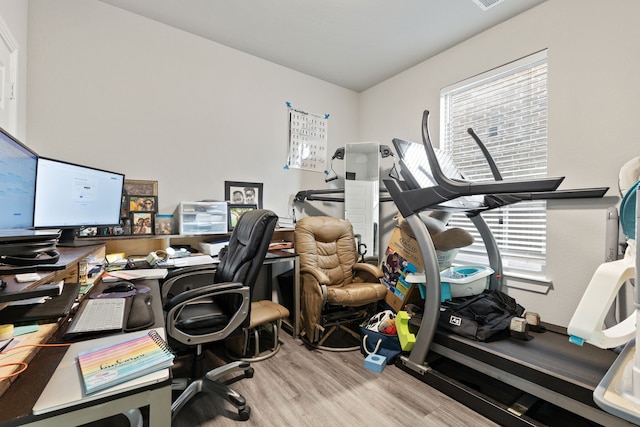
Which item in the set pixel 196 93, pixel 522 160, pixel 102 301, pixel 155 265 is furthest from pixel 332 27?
pixel 102 301

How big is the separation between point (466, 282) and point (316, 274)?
3.74ft

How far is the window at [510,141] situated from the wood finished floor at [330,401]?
1.35 meters

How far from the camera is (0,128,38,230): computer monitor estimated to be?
3.28 ft

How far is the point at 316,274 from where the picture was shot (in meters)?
2.37

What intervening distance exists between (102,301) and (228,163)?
1.75 m

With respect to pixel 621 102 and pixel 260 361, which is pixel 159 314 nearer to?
pixel 260 361

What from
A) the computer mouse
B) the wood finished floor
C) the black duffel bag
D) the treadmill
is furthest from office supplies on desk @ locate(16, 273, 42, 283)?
the black duffel bag

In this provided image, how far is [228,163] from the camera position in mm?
2785

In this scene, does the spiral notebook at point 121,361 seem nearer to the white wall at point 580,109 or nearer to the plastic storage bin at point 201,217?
the plastic storage bin at point 201,217

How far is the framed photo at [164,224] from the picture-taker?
233cm

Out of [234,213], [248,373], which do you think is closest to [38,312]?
[248,373]

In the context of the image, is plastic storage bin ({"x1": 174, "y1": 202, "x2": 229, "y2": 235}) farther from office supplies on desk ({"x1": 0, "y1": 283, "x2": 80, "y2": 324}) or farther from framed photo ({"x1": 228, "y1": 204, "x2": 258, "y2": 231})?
office supplies on desk ({"x1": 0, "y1": 283, "x2": 80, "y2": 324})

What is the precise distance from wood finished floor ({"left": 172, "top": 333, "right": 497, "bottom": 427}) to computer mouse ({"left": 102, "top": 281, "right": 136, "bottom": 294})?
735mm

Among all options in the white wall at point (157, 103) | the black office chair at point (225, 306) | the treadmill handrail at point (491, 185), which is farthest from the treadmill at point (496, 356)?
the white wall at point (157, 103)
